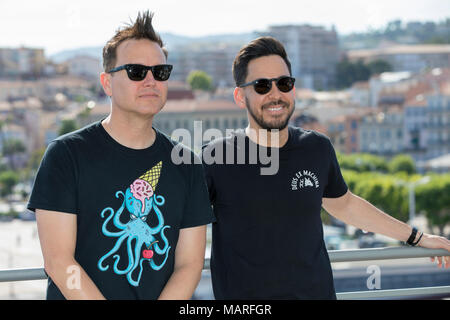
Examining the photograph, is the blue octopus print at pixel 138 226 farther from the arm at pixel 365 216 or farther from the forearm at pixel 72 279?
the arm at pixel 365 216

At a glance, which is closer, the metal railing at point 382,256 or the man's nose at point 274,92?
the man's nose at point 274,92

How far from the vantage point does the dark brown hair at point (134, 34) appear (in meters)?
2.17

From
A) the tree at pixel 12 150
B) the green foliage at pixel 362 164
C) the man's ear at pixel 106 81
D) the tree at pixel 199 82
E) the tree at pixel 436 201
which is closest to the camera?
the man's ear at pixel 106 81

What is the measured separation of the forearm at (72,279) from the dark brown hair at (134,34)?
544mm

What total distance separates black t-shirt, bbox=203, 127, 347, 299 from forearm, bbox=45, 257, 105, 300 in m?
0.48

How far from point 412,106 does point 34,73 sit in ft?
184

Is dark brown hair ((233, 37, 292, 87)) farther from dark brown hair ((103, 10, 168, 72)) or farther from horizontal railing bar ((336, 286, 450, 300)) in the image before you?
horizontal railing bar ((336, 286, 450, 300))

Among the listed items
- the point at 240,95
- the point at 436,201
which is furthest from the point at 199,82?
the point at 240,95

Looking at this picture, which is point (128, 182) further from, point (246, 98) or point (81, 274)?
point (246, 98)

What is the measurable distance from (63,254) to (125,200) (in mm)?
203

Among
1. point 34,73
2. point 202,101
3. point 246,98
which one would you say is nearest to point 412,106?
point 202,101

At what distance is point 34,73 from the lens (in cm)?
10500

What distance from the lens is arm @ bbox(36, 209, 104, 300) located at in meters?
2.01

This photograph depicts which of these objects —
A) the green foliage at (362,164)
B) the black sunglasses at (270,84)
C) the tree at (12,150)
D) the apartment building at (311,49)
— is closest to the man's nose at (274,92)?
the black sunglasses at (270,84)
